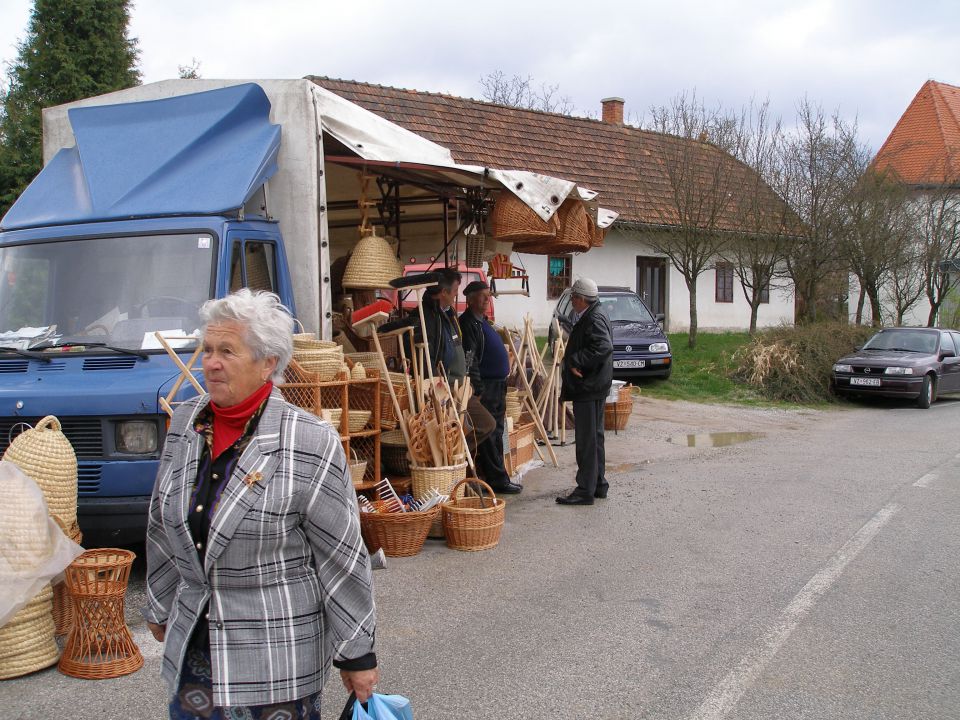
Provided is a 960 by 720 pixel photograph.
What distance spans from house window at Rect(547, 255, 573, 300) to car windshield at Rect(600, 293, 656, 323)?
5827 mm

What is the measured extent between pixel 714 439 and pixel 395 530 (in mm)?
7397

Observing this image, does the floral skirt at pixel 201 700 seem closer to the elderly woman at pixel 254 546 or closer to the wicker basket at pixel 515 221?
the elderly woman at pixel 254 546

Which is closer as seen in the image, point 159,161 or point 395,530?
point 395,530

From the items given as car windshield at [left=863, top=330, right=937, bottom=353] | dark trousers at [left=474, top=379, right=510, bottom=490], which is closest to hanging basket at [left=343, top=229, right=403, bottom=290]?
dark trousers at [left=474, top=379, right=510, bottom=490]

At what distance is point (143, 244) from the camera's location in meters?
6.32

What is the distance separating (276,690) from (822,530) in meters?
5.98

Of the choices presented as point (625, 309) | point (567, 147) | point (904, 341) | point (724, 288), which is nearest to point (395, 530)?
point (625, 309)

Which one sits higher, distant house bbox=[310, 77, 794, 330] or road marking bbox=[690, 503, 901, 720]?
distant house bbox=[310, 77, 794, 330]

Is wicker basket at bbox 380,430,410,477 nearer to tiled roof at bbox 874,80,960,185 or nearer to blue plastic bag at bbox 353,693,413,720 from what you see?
blue plastic bag at bbox 353,693,413,720

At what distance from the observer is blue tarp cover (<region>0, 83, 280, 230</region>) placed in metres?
6.54

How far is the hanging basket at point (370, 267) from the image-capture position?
26.3ft

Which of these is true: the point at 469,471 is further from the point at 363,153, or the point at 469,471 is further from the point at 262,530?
the point at 262,530

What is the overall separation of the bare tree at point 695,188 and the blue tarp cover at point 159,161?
15835 mm

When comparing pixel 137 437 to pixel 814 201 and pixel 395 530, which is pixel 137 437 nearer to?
pixel 395 530
